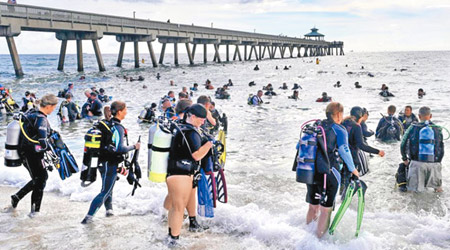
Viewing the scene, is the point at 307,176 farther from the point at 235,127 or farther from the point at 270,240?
the point at 235,127

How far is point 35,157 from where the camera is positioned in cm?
571

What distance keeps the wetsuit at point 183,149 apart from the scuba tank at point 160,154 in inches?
2.1

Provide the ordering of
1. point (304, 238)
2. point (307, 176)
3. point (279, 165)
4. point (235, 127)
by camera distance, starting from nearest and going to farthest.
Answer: point (307, 176) < point (304, 238) < point (279, 165) < point (235, 127)

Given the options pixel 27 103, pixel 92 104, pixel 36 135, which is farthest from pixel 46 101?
pixel 27 103

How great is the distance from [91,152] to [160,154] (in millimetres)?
1318

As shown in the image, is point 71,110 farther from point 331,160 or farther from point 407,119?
point 331,160

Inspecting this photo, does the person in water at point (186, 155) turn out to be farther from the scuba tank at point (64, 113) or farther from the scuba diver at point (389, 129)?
the scuba tank at point (64, 113)

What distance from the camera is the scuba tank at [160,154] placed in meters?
4.68

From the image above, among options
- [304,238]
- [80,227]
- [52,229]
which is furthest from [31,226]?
[304,238]

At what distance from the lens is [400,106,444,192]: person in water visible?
22.7ft

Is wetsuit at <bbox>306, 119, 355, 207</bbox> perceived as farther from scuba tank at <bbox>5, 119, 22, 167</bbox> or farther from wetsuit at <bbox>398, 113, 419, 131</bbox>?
wetsuit at <bbox>398, 113, 419, 131</bbox>

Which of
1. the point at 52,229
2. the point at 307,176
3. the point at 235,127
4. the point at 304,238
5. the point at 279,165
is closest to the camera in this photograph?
the point at 307,176

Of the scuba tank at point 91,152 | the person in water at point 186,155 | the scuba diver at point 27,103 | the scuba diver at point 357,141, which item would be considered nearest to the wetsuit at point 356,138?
the scuba diver at point 357,141

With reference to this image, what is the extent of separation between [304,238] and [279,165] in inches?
190
